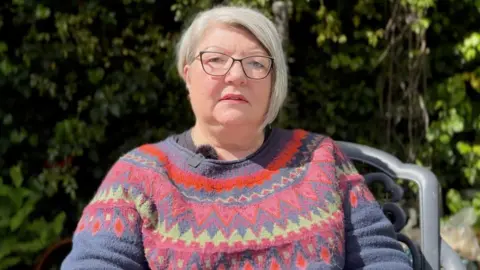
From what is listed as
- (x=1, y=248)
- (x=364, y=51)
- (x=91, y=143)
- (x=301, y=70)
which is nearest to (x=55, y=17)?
(x=91, y=143)

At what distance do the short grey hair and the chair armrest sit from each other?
2.17 ft

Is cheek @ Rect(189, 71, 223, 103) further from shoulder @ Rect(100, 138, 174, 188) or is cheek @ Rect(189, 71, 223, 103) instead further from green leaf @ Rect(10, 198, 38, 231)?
green leaf @ Rect(10, 198, 38, 231)

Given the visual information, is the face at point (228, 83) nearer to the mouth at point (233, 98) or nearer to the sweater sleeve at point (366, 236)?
the mouth at point (233, 98)

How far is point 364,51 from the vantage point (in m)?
3.04

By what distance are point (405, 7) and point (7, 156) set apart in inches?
75.7

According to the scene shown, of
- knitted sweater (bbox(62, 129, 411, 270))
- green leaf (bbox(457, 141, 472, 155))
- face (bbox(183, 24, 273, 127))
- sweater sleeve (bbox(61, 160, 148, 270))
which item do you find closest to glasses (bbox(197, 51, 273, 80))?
face (bbox(183, 24, 273, 127))

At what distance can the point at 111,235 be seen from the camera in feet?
5.20

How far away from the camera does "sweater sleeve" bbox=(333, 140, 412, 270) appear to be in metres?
1.71

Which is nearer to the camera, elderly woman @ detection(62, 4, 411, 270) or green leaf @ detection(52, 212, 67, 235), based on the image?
elderly woman @ detection(62, 4, 411, 270)

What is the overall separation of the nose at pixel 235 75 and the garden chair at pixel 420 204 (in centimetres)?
57

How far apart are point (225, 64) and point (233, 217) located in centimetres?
41

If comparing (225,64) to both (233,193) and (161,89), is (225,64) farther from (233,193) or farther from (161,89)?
(161,89)

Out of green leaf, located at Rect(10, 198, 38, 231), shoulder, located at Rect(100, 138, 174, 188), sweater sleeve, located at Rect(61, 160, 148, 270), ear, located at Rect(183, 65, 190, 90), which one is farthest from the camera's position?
green leaf, located at Rect(10, 198, 38, 231)

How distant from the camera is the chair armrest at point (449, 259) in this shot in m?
1.84
